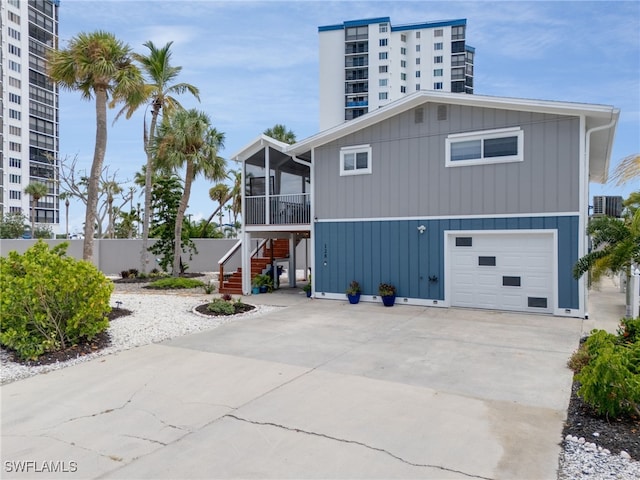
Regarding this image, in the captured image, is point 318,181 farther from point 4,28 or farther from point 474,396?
point 4,28

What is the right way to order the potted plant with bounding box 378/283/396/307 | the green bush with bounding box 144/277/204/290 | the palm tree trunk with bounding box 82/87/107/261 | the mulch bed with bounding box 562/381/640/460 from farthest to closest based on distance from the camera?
the green bush with bounding box 144/277/204/290 → the palm tree trunk with bounding box 82/87/107/261 → the potted plant with bounding box 378/283/396/307 → the mulch bed with bounding box 562/381/640/460

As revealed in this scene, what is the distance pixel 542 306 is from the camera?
33.8 ft

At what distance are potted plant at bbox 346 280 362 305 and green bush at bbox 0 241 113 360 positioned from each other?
656 centimetres

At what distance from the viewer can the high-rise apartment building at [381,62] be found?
62.8 metres

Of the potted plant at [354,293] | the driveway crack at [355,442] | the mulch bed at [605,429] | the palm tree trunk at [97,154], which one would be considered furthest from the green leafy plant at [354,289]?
the palm tree trunk at [97,154]

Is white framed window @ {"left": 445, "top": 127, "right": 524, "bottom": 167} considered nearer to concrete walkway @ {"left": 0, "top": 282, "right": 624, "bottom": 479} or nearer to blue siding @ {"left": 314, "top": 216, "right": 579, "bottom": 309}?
blue siding @ {"left": 314, "top": 216, "right": 579, "bottom": 309}

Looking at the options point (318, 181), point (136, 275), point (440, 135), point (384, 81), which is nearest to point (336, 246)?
point (318, 181)

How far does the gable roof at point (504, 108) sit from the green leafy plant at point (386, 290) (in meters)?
4.51

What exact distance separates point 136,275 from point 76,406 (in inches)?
574

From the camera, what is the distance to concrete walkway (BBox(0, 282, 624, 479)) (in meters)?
3.57

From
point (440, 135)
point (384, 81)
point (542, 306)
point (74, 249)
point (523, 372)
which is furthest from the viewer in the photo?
point (384, 81)

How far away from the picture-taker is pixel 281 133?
2711cm

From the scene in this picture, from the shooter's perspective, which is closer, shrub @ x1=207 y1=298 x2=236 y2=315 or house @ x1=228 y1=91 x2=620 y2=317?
house @ x1=228 y1=91 x2=620 y2=317

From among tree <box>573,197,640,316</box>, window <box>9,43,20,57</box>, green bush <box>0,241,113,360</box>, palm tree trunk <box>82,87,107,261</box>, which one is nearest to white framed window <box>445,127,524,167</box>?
tree <box>573,197,640,316</box>
